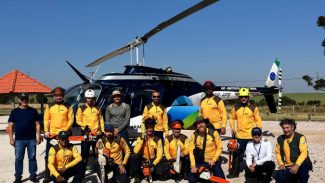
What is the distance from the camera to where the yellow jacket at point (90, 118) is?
7211mm

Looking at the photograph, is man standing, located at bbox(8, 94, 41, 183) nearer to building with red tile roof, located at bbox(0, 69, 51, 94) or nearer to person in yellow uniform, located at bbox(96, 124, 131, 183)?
person in yellow uniform, located at bbox(96, 124, 131, 183)

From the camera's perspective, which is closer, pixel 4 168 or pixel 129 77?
pixel 4 168

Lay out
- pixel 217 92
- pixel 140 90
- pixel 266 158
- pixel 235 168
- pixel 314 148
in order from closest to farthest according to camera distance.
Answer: pixel 266 158
pixel 235 168
pixel 140 90
pixel 314 148
pixel 217 92

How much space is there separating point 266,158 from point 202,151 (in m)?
1.10

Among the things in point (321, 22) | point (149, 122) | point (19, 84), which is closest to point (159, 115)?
point (149, 122)

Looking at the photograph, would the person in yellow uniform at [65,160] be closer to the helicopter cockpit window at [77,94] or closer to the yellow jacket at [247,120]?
the helicopter cockpit window at [77,94]

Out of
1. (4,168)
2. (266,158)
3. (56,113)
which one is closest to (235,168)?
(266,158)

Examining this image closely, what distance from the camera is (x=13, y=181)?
723cm

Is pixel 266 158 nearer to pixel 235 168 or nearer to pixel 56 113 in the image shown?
pixel 235 168

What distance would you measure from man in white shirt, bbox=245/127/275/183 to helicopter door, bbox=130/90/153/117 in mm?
4065

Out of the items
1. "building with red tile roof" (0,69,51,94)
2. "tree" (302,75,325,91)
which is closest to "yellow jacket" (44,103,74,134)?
"building with red tile roof" (0,69,51,94)

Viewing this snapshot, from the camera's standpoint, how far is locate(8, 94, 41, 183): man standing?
695cm

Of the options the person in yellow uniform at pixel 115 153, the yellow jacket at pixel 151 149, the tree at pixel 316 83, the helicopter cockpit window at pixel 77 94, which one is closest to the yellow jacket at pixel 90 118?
the person in yellow uniform at pixel 115 153

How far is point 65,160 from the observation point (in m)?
6.14
